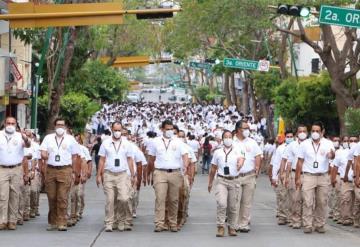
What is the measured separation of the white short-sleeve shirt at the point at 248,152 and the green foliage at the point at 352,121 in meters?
12.2

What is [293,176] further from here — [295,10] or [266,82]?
[266,82]

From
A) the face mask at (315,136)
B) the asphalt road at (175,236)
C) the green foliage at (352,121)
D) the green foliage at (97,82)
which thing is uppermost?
the green foliage at (97,82)

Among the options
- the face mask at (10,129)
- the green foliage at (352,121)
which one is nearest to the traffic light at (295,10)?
the green foliage at (352,121)

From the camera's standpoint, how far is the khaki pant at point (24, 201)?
18.5 m

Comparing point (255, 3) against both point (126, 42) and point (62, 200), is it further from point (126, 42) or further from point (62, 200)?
point (126, 42)

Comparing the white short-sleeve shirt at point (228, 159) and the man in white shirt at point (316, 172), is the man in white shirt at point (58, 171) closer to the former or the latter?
the white short-sleeve shirt at point (228, 159)

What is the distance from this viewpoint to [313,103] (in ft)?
133

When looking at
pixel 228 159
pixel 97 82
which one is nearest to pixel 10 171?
pixel 228 159

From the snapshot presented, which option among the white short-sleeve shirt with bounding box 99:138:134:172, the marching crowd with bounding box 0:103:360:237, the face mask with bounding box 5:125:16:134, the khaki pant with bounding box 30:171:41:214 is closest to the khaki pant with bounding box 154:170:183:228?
the marching crowd with bounding box 0:103:360:237

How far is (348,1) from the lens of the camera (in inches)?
1209

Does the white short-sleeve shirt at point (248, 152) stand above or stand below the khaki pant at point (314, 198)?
above

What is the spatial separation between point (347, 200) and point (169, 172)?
401 centimetres

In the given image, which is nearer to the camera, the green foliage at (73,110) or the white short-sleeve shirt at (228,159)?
the white short-sleeve shirt at (228,159)

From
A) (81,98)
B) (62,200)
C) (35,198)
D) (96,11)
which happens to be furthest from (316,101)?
(62,200)
